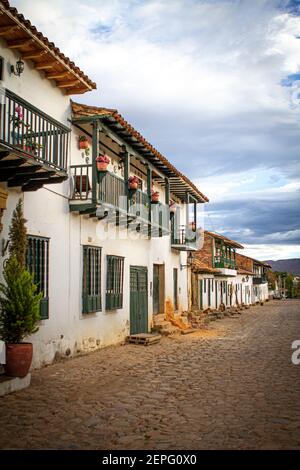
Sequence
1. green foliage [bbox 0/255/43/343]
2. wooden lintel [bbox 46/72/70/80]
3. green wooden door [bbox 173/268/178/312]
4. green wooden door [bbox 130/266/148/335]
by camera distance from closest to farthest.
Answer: green foliage [bbox 0/255/43/343] → wooden lintel [bbox 46/72/70/80] → green wooden door [bbox 130/266/148/335] → green wooden door [bbox 173/268/178/312]

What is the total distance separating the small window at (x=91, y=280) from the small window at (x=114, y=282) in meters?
0.69

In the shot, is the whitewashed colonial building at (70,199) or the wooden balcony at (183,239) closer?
the whitewashed colonial building at (70,199)

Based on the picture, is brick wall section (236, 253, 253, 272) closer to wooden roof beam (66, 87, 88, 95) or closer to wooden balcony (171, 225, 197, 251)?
wooden balcony (171, 225, 197, 251)

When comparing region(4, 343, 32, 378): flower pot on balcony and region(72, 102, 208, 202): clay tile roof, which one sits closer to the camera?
region(4, 343, 32, 378): flower pot on balcony

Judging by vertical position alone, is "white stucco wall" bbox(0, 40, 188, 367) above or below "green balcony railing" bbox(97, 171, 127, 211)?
below

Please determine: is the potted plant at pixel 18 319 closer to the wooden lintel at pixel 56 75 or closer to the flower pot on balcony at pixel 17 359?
the flower pot on balcony at pixel 17 359

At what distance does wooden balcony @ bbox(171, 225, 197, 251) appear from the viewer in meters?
21.2

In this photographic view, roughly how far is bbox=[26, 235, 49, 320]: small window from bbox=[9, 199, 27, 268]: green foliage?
1.65 feet

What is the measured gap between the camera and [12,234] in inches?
368

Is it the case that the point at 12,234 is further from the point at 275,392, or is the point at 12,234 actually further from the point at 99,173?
the point at 275,392

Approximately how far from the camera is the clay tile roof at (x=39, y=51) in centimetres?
884

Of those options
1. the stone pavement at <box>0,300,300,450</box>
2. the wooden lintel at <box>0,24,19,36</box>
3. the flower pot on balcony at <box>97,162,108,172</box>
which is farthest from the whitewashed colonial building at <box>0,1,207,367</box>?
the stone pavement at <box>0,300,300,450</box>
